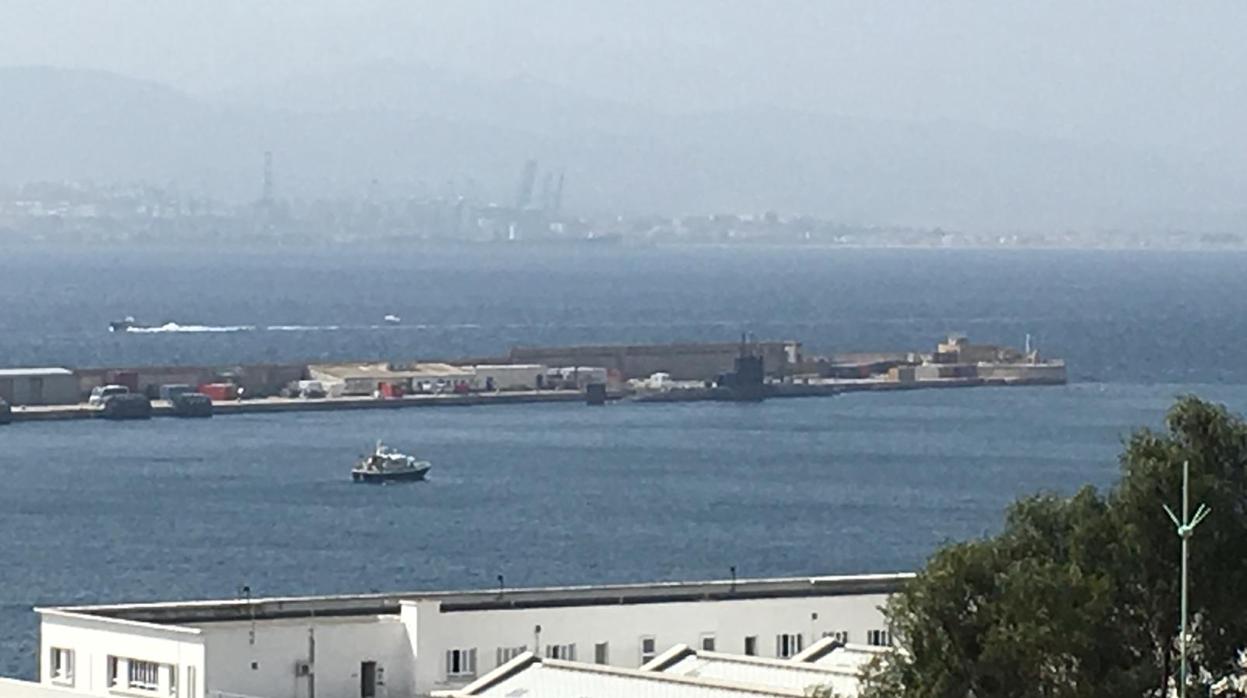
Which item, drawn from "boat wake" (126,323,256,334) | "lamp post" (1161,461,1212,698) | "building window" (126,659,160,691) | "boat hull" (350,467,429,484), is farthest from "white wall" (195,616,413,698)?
"boat wake" (126,323,256,334)

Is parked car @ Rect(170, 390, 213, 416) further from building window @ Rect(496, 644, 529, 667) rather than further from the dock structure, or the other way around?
building window @ Rect(496, 644, 529, 667)

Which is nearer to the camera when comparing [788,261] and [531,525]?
[531,525]

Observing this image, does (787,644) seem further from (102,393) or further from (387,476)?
(102,393)

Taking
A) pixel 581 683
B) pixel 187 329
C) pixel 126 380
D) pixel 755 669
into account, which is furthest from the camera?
pixel 187 329

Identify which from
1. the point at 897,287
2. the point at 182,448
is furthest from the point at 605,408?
the point at 897,287

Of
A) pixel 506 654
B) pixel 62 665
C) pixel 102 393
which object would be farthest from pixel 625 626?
pixel 102 393

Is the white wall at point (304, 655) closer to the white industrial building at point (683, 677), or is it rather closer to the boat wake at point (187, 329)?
the white industrial building at point (683, 677)

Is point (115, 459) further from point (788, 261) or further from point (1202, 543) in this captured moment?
point (788, 261)

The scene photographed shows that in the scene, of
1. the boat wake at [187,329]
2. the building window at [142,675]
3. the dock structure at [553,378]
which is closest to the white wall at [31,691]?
the building window at [142,675]
